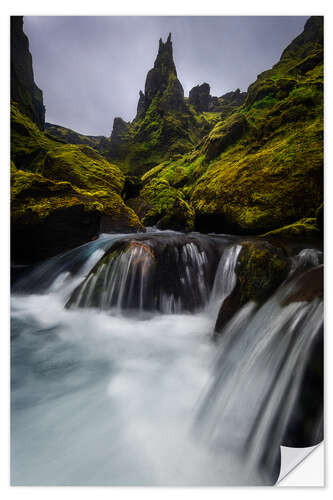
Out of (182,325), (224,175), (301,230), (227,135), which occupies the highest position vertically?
(227,135)

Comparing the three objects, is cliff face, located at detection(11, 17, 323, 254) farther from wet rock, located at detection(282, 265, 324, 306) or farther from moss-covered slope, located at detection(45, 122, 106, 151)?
wet rock, located at detection(282, 265, 324, 306)

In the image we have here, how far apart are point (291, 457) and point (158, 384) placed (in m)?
1.14

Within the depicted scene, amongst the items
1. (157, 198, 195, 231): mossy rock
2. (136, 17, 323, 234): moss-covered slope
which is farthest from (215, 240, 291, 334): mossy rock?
(157, 198, 195, 231): mossy rock

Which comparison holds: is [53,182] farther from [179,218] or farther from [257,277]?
[257,277]

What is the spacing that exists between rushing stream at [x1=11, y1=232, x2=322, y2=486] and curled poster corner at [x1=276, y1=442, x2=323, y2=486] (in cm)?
5

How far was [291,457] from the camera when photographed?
1.28 m

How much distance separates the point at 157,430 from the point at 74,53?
14.0 ft

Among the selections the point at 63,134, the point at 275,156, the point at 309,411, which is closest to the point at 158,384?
the point at 309,411

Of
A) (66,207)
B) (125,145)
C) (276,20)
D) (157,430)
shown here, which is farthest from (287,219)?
(125,145)

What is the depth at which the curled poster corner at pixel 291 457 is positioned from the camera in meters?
1.27

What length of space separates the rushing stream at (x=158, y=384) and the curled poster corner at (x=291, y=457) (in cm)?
5

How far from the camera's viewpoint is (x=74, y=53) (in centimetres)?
263

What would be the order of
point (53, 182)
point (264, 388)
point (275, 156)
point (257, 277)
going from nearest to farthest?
point (264, 388)
point (257, 277)
point (53, 182)
point (275, 156)

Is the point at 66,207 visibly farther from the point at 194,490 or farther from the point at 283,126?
the point at 283,126
